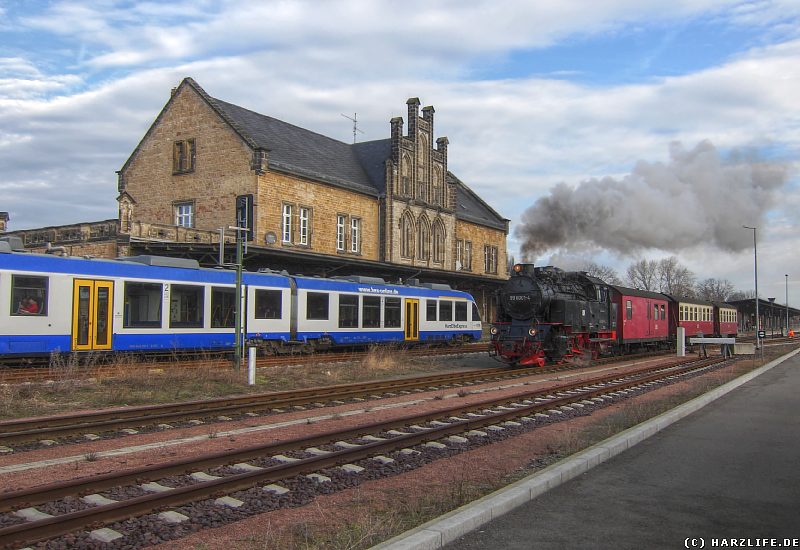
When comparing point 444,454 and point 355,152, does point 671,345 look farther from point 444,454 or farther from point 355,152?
point 444,454

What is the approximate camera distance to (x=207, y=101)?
115 feet

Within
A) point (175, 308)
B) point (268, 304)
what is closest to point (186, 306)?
point (175, 308)

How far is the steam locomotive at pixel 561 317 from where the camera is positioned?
20906 mm

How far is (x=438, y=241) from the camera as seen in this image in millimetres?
45250

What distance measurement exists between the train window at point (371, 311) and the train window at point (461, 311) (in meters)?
5.95

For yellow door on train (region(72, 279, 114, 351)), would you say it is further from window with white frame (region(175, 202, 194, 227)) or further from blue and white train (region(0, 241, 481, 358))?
window with white frame (region(175, 202, 194, 227))

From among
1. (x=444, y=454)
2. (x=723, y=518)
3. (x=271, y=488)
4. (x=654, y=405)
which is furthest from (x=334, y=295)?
(x=723, y=518)

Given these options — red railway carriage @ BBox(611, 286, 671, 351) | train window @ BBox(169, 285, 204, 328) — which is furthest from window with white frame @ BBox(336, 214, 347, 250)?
train window @ BBox(169, 285, 204, 328)

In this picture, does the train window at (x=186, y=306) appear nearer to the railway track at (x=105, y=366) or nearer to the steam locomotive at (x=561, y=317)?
the railway track at (x=105, y=366)

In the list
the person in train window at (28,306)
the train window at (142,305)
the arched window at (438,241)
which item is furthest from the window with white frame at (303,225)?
the person in train window at (28,306)

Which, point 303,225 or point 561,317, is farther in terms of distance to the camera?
point 303,225

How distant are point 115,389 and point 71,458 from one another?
575 cm

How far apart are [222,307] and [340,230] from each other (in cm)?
1891

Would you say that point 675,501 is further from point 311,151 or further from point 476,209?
point 476,209
